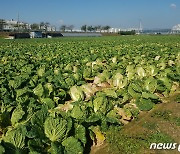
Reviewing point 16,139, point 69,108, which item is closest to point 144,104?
point 69,108

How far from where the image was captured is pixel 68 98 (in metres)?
6.54

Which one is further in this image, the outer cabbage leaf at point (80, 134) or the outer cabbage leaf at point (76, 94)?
the outer cabbage leaf at point (76, 94)

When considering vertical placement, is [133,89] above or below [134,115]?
above

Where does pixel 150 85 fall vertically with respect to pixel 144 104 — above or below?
above

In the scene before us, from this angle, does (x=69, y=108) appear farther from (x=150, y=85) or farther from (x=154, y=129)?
(x=150, y=85)

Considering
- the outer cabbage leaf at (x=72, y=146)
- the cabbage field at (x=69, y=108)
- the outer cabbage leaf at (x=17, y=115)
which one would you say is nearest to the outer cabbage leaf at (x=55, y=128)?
the cabbage field at (x=69, y=108)

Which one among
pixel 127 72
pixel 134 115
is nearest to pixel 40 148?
pixel 134 115

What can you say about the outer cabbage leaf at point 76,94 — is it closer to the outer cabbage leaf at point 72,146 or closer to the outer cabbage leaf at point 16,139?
the outer cabbage leaf at point 72,146

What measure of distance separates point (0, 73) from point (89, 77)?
2.43m

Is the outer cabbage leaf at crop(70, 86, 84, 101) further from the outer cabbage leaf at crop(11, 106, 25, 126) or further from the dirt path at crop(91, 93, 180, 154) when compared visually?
the outer cabbage leaf at crop(11, 106, 25, 126)

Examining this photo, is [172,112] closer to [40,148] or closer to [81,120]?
[81,120]

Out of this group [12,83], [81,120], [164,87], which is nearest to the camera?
[81,120]

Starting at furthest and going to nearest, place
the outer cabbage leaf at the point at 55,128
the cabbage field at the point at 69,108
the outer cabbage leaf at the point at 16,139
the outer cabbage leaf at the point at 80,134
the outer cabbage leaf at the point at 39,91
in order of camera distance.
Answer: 1. the outer cabbage leaf at the point at 39,91
2. the outer cabbage leaf at the point at 80,134
3. the outer cabbage leaf at the point at 55,128
4. the cabbage field at the point at 69,108
5. the outer cabbage leaf at the point at 16,139

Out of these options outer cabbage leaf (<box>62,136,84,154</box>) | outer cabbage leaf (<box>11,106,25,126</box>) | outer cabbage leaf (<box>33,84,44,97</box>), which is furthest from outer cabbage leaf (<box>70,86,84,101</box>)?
outer cabbage leaf (<box>62,136,84,154</box>)
